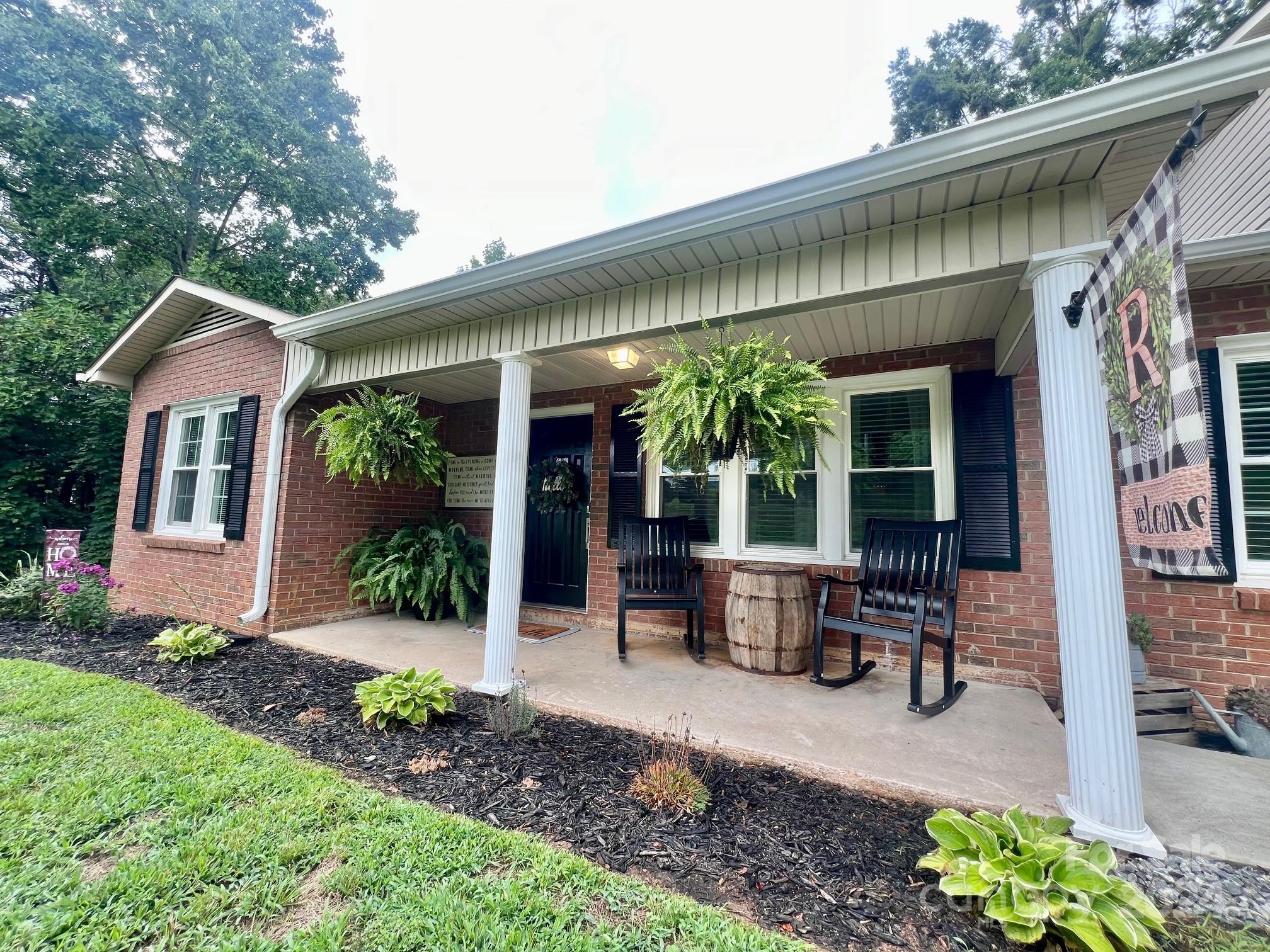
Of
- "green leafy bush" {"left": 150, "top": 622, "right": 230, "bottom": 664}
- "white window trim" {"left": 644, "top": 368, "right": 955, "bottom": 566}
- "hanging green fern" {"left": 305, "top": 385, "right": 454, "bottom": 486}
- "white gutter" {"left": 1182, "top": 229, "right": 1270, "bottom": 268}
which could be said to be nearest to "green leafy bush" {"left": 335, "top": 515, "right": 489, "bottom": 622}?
"hanging green fern" {"left": 305, "top": 385, "right": 454, "bottom": 486}

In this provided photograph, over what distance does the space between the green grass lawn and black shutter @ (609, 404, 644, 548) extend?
9.22 ft

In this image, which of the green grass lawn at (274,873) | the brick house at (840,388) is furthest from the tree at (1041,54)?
the green grass lawn at (274,873)

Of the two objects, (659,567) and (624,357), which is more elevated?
(624,357)

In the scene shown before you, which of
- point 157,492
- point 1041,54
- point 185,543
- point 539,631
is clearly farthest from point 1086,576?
point 1041,54

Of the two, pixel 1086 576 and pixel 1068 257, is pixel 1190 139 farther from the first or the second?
pixel 1086 576

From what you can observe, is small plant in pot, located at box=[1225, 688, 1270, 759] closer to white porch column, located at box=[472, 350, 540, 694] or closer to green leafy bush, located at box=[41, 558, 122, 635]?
white porch column, located at box=[472, 350, 540, 694]

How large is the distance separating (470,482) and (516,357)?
8.97 feet

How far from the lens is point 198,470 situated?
16.9ft

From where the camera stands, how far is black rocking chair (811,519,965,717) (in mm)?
2654

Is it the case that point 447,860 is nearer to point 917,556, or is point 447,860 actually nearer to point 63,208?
point 917,556

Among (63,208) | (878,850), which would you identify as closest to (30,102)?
(63,208)

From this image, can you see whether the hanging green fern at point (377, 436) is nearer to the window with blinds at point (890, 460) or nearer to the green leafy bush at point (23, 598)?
the window with blinds at point (890, 460)

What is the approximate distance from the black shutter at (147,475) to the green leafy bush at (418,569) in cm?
252

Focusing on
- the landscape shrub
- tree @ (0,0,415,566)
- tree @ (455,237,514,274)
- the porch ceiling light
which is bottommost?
the landscape shrub
